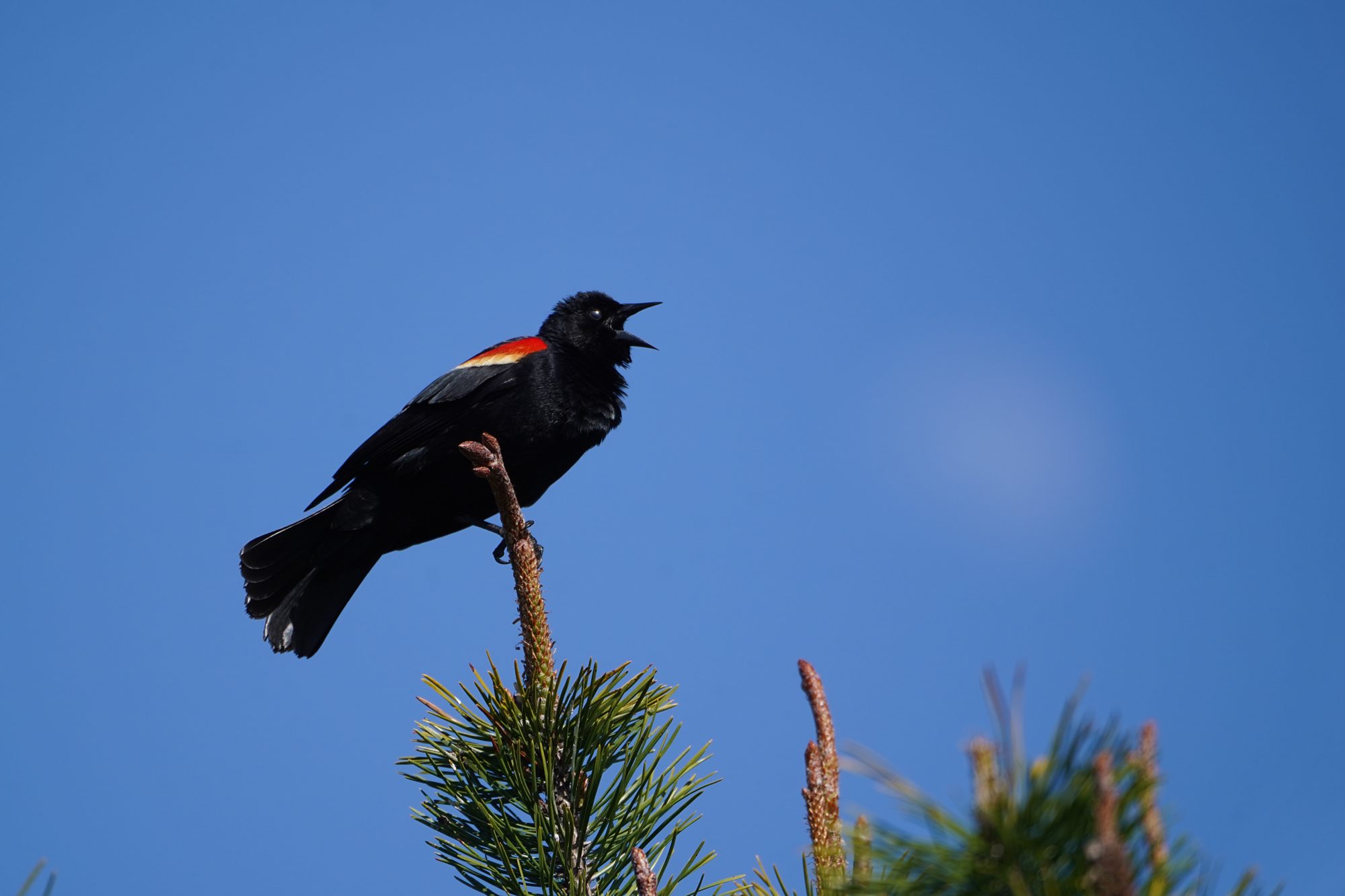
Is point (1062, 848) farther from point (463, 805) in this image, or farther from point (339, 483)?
point (339, 483)

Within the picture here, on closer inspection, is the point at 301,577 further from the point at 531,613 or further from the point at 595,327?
the point at 531,613

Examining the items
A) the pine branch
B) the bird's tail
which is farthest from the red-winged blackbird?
the pine branch

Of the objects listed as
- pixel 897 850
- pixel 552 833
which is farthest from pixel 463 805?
pixel 897 850

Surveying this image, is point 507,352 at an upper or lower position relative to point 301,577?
upper

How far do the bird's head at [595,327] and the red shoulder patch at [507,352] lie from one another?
0.19m

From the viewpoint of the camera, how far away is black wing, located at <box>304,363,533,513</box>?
5059 mm

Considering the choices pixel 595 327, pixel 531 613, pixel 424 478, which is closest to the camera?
pixel 531 613

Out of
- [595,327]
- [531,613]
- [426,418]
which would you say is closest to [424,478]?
[426,418]

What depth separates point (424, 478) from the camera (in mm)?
4980

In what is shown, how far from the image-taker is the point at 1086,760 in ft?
3.04

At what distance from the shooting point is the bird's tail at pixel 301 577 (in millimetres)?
4902

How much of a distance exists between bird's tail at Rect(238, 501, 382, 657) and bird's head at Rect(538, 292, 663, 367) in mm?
1550

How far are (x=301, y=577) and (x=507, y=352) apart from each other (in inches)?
59.1

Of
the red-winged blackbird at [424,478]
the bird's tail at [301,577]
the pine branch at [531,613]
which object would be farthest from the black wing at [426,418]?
the pine branch at [531,613]
